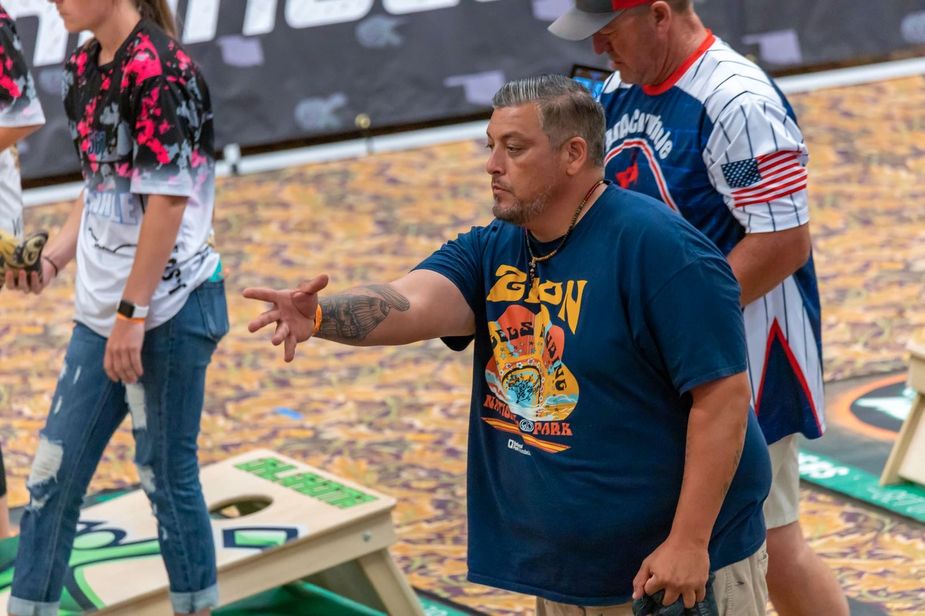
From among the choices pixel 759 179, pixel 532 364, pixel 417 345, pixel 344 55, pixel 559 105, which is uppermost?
pixel 344 55

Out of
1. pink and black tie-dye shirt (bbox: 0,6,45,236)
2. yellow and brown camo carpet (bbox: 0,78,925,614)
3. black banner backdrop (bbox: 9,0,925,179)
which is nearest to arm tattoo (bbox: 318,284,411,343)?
pink and black tie-dye shirt (bbox: 0,6,45,236)

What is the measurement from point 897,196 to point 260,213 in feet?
11.1

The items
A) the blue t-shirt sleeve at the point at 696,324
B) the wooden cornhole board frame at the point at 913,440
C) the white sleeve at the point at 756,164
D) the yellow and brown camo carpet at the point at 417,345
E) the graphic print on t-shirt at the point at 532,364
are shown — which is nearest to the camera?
the blue t-shirt sleeve at the point at 696,324

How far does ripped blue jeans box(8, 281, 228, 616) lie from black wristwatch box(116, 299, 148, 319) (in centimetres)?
10

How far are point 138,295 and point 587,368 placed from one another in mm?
1264

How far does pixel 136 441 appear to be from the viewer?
363cm

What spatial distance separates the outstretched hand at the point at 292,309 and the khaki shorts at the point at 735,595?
68 cm

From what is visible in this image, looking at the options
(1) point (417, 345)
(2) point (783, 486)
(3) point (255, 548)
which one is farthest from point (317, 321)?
(1) point (417, 345)

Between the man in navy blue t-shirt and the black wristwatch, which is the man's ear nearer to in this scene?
the man in navy blue t-shirt

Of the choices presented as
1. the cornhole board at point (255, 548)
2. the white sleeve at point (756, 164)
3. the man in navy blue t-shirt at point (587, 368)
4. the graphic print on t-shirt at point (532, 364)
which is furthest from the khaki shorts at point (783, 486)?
the cornhole board at point (255, 548)

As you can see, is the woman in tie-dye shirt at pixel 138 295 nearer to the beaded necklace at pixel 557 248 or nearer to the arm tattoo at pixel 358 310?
the arm tattoo at pixel 358 310

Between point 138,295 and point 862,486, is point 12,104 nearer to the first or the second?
point 138,295

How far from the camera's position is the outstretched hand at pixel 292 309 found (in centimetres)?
253

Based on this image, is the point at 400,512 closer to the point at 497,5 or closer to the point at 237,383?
the point at 237,383
